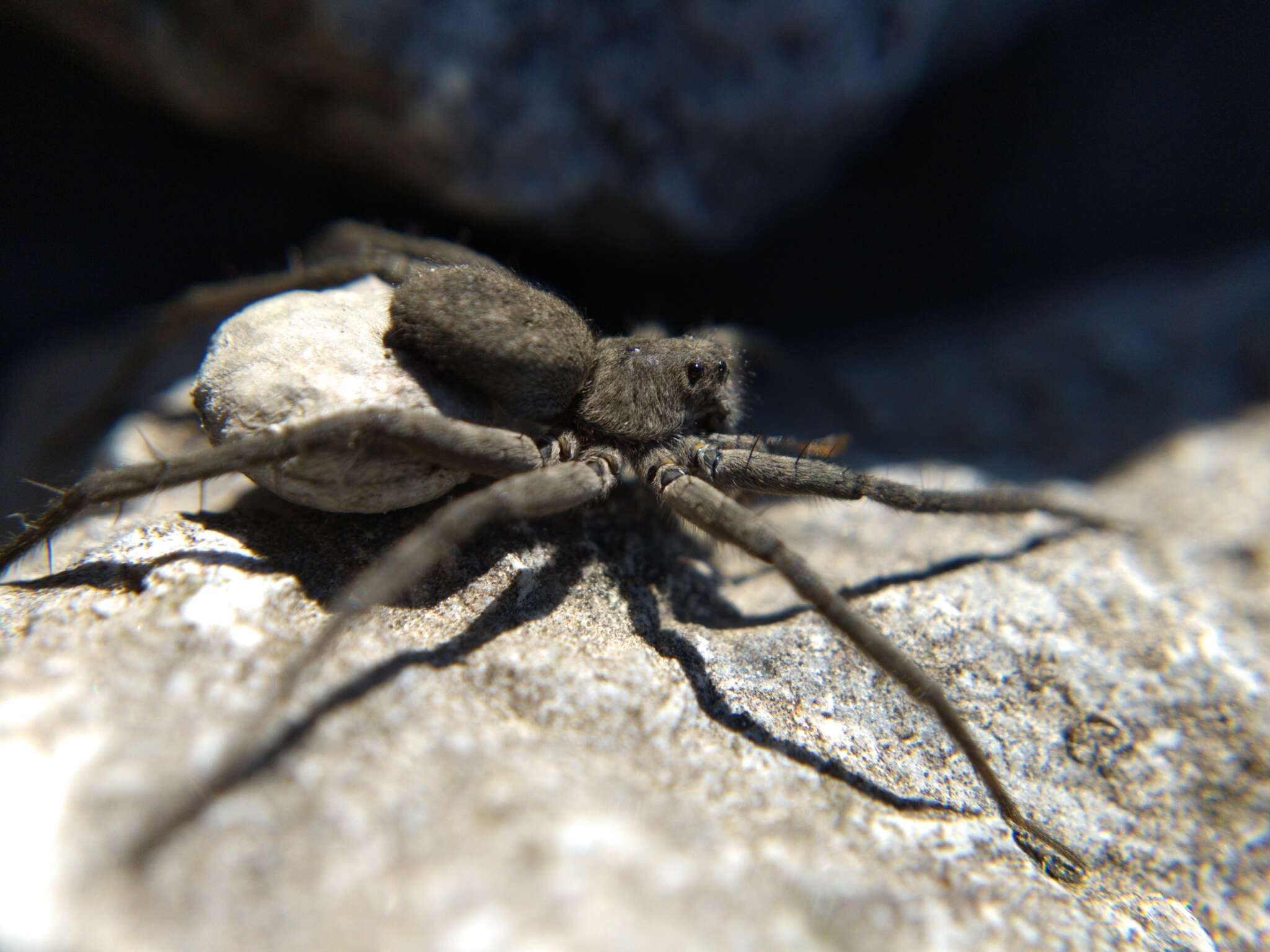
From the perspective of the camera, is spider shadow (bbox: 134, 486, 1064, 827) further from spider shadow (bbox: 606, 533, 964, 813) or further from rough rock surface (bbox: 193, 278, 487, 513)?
rough rock surface (bbox: 193, 278, 487, 513)

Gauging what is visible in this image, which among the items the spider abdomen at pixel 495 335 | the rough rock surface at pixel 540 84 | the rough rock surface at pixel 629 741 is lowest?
the rough rock surface at pixel 629 741

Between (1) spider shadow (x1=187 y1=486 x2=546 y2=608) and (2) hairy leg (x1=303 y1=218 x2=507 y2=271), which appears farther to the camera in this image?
(2) hairy leg (x1=303 y1=218 x2=507 y2=271)

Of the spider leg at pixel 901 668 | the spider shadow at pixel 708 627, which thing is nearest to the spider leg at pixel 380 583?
the spider shadow at pixel 708 627

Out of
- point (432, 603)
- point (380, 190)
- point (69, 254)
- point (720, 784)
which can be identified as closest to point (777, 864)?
point (720, 784)

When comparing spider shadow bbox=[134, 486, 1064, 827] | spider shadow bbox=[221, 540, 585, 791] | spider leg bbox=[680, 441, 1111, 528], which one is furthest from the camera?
spider leg bbox=[680, 441, 1111, 528]

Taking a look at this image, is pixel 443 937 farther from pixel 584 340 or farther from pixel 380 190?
pixel 380 190

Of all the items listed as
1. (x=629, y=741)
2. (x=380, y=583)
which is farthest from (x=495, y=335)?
(x=629, y=741)

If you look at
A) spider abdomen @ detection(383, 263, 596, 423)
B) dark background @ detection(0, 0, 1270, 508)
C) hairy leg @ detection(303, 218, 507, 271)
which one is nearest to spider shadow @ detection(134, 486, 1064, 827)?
spider abdomen @ detection(383, 263, 596, 423)

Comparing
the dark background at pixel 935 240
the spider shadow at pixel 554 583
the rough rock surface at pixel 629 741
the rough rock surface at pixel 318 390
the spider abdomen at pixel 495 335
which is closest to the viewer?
the rough rock surface at pixel 629 741

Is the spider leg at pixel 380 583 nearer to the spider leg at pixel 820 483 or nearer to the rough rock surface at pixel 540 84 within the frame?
the spider leg at pixel 820 483
